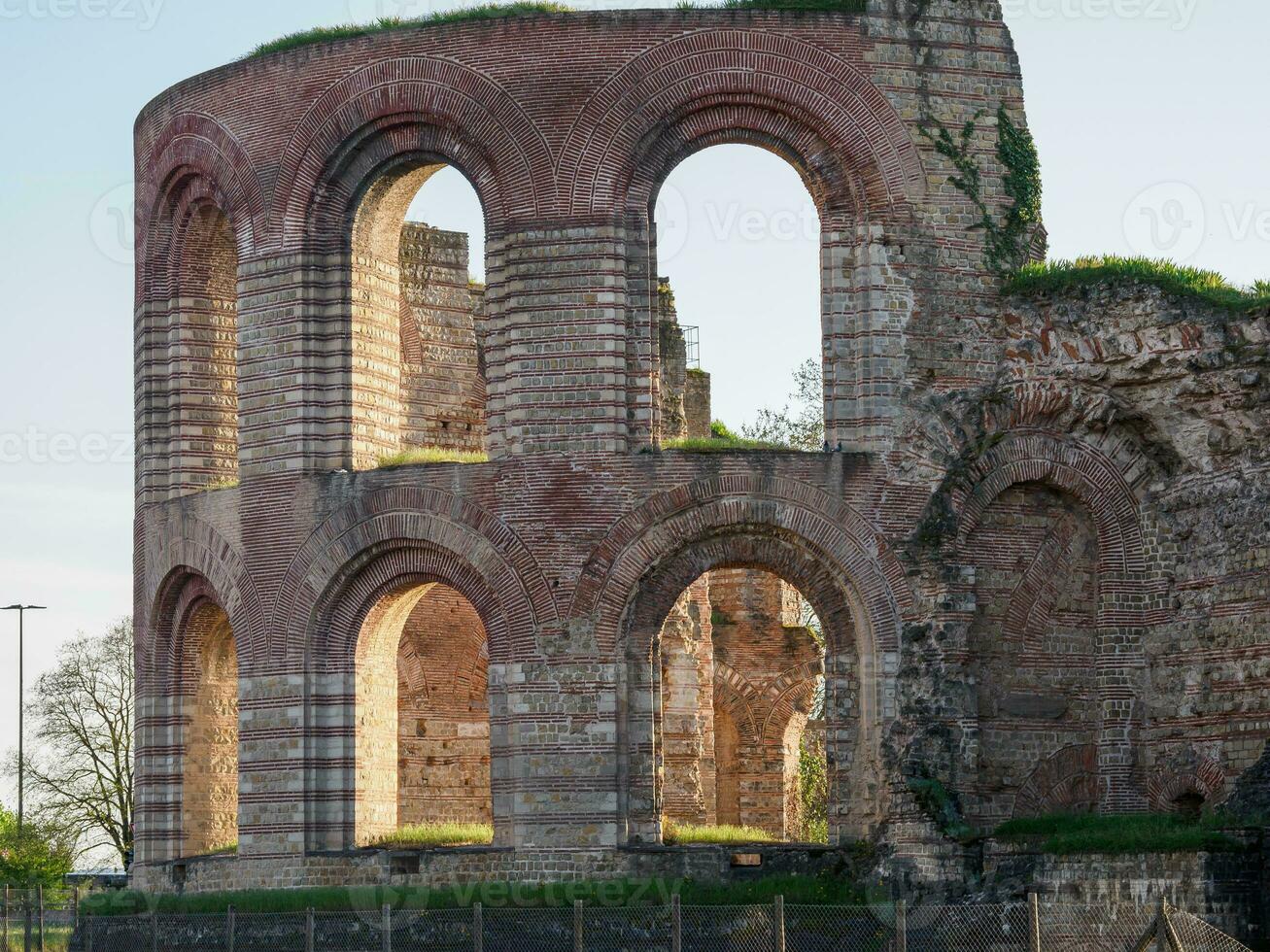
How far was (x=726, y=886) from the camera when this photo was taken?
29.1 meters

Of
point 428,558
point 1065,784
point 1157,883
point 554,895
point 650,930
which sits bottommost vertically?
point 650,930

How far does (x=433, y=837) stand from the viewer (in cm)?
3122

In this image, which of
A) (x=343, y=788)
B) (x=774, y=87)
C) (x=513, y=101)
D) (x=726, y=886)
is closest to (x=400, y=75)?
(x=513, y=101)

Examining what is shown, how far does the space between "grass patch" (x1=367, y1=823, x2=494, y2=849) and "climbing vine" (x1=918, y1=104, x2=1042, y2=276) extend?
1010 centimetres

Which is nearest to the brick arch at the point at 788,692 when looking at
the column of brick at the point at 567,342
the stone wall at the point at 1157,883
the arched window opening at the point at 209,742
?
the arched window opening at the point at 209,742

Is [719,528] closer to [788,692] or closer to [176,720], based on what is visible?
[176,720]

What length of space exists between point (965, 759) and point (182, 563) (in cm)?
1113

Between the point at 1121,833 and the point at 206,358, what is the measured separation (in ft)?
48.9

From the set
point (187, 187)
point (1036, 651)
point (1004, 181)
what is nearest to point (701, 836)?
point (1036, 651)

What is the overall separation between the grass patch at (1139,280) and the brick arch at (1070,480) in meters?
1.94

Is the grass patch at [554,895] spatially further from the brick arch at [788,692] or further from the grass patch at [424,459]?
the brick arch at [788,692]

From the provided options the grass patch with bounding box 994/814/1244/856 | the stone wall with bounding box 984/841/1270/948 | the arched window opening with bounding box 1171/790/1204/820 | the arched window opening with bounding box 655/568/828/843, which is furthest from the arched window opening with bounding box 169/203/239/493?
the arched window opening with bounding box 1171/790/1204/820

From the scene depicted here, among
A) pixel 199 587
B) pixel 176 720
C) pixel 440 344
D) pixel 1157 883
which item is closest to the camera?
pixel 1157 883

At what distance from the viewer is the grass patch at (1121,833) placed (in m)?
25.2
